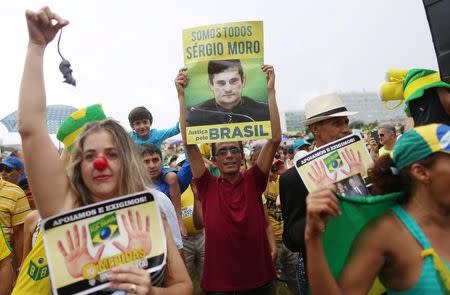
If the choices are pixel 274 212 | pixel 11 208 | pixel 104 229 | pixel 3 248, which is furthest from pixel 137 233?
pixel 274 212

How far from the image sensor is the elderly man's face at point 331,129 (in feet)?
10.3

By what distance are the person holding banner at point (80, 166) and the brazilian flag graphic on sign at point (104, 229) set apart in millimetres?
34

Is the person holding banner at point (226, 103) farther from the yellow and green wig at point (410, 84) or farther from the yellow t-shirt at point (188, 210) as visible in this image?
the yellow t-shirt at point (188, 210)

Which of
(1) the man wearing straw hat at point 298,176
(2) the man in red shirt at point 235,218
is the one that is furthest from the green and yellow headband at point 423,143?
(2) the man in red shirt at point 235,218

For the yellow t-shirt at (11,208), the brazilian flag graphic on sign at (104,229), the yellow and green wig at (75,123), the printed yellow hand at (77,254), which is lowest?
the printed yellow hand at (77,254)

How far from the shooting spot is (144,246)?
1.70 meters

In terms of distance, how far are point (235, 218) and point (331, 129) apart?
1.05m

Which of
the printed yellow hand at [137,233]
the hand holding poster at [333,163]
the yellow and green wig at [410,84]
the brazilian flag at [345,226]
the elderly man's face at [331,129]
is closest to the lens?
the printed yellow hand at [137,233]

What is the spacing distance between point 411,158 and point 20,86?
5.81 feet

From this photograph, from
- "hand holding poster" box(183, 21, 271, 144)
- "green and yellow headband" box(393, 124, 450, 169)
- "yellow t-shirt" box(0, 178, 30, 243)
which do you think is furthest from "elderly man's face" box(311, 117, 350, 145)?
"yellow t-shirt" box(0, 178, 30, 243)

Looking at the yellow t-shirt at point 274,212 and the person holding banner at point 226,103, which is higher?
the person holding banner at point 226,103

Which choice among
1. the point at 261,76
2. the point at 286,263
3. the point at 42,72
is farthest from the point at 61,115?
the point at 42,72

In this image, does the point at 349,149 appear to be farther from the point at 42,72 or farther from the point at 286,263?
the point at 286,263

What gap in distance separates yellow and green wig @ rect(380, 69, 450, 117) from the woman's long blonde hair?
212 centimetres
